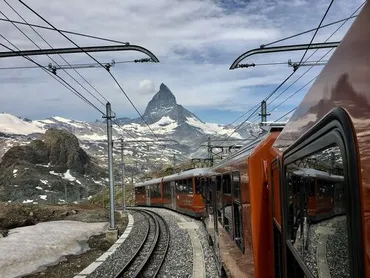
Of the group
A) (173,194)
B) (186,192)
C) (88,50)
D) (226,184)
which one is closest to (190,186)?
(186,192)

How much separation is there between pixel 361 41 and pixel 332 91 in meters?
0.42

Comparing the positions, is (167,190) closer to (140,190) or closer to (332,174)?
(140,190)

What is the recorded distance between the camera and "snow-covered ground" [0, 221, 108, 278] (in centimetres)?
1449

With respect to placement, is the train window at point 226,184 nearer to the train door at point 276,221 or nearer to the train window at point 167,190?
the train door at point 276,221

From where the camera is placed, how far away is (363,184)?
142 centimetres

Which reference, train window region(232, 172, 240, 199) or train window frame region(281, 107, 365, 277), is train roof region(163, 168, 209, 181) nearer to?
train window region(232, 172, 240, 199)

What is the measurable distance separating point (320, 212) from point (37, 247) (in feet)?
55.0

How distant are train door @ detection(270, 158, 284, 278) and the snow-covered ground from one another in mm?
10978

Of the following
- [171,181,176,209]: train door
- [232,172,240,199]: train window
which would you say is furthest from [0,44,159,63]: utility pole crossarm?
[171,181,176,209]: train door

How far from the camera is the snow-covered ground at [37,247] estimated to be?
1449 cm

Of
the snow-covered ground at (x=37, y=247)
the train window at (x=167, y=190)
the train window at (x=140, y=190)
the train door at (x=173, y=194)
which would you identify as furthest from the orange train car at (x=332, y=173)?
the train window at (x=140, y=190)

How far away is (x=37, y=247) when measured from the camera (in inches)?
679

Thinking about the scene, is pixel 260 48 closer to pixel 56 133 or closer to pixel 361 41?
pixel 361 41

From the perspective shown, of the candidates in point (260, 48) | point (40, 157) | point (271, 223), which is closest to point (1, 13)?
point (260, 48)
